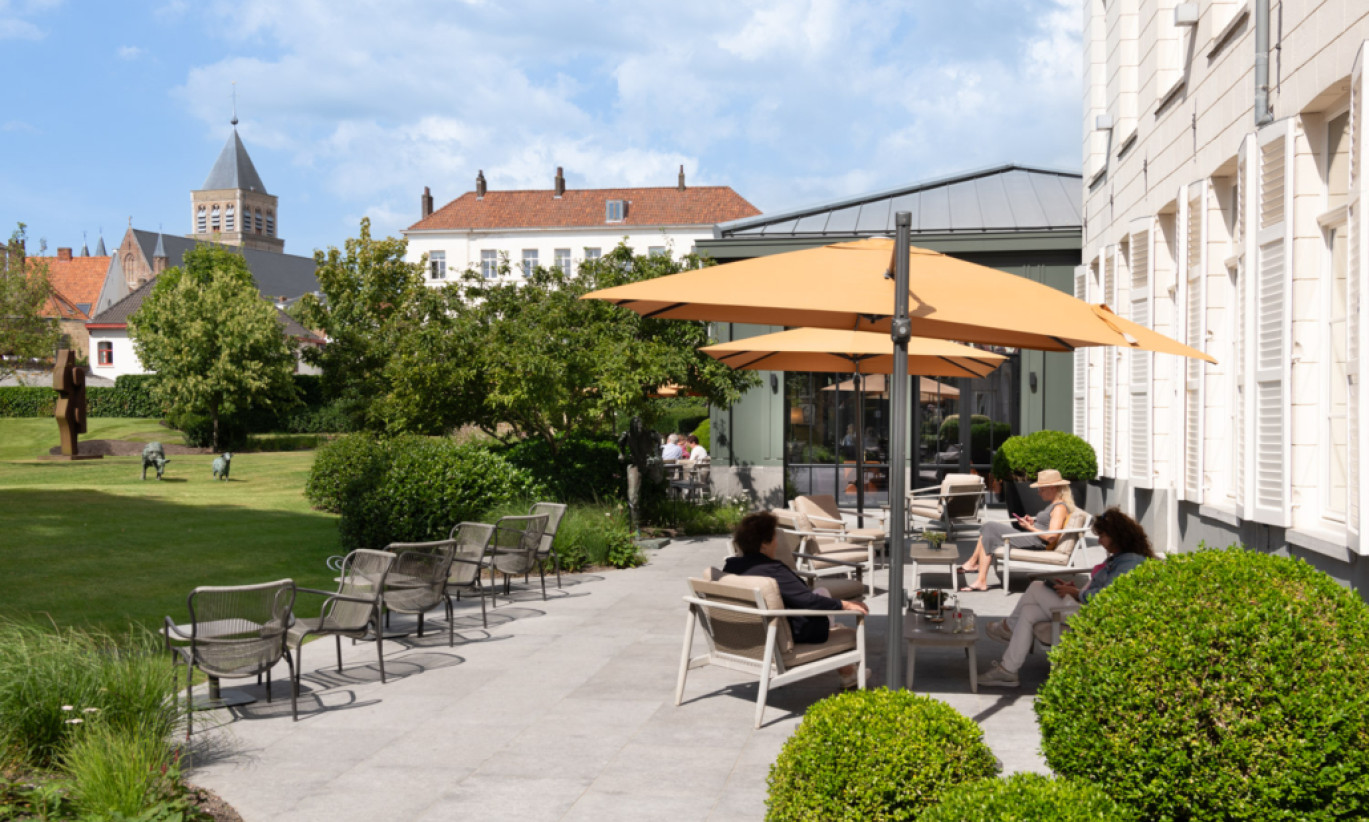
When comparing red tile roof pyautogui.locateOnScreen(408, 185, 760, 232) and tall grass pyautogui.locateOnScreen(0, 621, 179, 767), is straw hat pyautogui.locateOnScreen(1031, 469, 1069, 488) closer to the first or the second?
tall grass pyautogui.locateOnScreen(0, 621, 179, 767)

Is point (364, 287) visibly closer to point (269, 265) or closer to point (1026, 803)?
point (1026, 803)

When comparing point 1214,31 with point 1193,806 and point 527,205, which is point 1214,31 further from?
point 527,205

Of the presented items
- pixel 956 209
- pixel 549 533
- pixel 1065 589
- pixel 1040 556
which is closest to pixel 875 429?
pixel 956 209

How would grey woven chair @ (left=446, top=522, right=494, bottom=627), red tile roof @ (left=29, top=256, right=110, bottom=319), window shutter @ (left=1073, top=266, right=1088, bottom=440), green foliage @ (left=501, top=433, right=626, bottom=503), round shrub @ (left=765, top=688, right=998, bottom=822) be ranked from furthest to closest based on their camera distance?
red tile roof @ (left=29, top=256, right=110, bottom=319)
window shutter @ (left=1073, top=266, right=1088, bottom=440)
green foliage @ (left=501, top=433, right=626, bottom=503)
grey woven chair @ (left=446, top=522, right=494, bottom=627)
round shrub @ (left=765, top=688, right=998, bottom=822)

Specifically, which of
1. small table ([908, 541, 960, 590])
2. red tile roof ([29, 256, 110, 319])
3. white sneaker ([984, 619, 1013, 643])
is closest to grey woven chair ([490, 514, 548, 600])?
small table ([908, 541, 960, 590])

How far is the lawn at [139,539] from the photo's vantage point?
1139 cm

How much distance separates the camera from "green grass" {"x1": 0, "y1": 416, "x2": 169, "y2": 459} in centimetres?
3788

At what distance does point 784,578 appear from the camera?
6457mm

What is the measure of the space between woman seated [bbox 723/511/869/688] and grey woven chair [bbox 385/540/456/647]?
2.61 m

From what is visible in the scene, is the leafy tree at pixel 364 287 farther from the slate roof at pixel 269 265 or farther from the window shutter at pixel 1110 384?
the slate roof at pixel 269 265

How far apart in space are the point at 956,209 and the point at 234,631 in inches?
670

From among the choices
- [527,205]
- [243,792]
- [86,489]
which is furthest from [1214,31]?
[527,205]

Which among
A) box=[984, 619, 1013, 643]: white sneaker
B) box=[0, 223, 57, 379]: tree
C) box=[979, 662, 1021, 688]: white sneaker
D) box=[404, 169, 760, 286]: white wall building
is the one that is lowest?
box=[979, 662, 1021, 688]: white sneaker

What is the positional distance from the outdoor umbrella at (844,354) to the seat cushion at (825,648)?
3.49 meters
